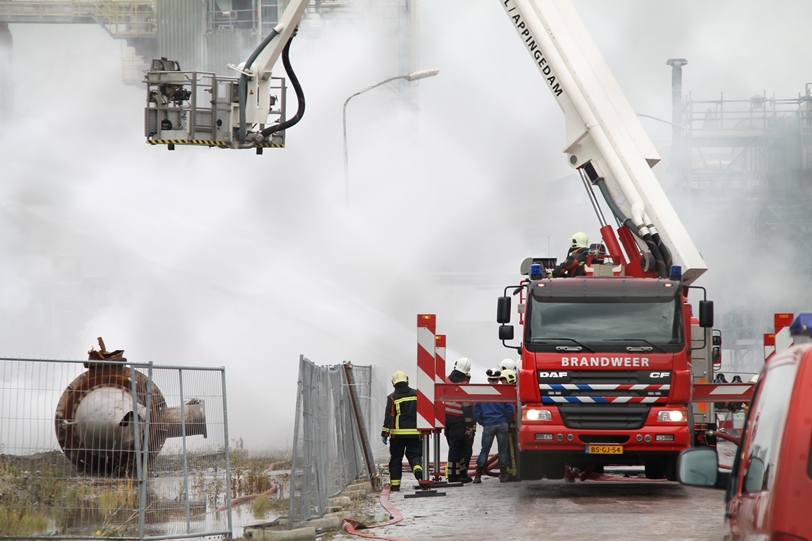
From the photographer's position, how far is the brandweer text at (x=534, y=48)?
16.8m

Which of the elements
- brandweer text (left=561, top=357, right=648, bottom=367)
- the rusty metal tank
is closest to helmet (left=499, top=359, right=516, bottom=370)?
brandweer text (left=561, top=357, right=648, bottom=367)

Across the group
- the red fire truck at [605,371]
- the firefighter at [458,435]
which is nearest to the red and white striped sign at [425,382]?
the red fire truck at [605,371]

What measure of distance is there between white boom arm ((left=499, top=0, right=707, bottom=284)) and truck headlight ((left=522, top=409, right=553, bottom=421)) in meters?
3.45

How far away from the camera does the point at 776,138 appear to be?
142 feet

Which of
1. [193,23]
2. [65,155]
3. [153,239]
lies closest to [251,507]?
[153,239]

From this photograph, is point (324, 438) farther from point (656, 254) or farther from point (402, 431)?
point (656, 254)

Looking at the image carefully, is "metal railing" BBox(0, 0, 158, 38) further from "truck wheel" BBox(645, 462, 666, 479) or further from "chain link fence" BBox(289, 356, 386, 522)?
"truck wheel" BBox(645, 462, 666, 479)

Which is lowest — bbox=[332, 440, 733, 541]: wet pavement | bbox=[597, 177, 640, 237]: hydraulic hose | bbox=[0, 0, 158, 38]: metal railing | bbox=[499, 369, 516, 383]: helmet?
bbox=[332, 440, 733, 541]: wet pavement

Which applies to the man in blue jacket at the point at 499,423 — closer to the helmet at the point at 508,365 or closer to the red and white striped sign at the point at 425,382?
the helmet at the point at 508,365

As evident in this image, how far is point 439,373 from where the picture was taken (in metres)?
16.5

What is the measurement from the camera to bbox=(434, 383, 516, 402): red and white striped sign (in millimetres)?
14703

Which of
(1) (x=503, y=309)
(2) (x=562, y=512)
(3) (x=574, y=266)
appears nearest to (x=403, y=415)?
(1) (x=503, y=309)

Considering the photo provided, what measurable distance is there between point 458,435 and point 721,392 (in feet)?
12.2

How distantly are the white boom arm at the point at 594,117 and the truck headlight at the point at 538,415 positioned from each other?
3453 millimetres
